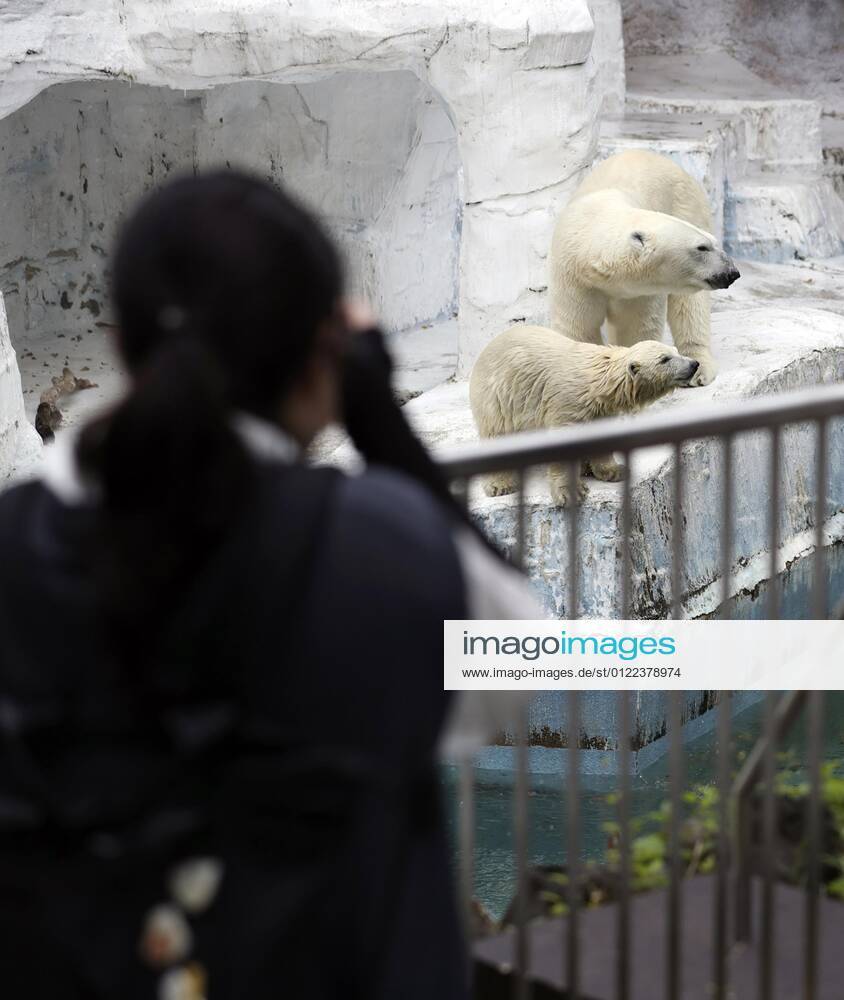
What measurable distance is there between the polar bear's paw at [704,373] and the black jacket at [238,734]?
19.8ft

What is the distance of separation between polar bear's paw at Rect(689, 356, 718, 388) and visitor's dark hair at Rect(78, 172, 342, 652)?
19.9 feet

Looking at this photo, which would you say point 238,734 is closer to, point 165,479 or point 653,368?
point 165,479

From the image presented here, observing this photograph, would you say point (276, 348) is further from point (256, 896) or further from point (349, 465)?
point (349, 465)

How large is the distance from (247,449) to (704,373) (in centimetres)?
617

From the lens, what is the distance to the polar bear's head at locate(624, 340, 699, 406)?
5660 mm

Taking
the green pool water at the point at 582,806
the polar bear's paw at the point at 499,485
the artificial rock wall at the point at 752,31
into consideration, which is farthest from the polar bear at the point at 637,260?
the artificial rock wall at the point at 752,31

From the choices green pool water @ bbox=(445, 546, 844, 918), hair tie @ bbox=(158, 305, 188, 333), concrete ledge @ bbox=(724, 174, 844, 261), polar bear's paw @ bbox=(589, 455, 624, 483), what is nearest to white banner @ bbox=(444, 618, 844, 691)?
hair tie @ bbox=(158, 305, 188, 333)

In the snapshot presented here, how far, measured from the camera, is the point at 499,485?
20.5 ft

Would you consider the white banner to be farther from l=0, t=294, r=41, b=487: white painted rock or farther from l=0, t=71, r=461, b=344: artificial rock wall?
l=0, t=71, r=461, b=344: artificial rock wall

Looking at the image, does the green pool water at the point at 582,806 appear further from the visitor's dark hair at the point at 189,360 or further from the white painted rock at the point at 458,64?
the visitor's dark hair at the point at 189,360

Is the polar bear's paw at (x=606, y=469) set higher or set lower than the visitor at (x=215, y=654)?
lower

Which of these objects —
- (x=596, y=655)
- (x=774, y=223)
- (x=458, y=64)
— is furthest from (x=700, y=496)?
(x=774, y=223)

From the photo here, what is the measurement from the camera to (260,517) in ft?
3.55

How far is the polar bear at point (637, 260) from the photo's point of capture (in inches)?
250
